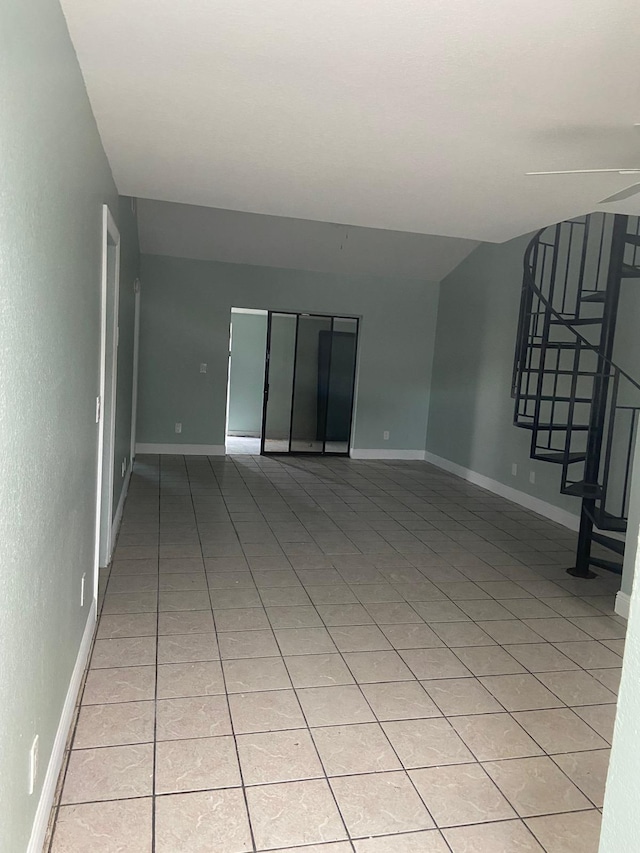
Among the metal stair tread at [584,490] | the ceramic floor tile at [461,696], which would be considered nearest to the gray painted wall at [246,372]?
the metal stair tread at [584,490]

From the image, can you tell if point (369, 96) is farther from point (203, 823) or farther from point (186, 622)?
point (186, 622)

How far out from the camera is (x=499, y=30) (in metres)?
1.69

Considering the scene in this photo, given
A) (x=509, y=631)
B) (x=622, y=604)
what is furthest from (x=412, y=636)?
(x=622, y=604)

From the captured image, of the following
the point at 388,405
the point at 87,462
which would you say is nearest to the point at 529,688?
the point at 87,462

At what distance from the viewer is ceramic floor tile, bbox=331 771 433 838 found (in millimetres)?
1878

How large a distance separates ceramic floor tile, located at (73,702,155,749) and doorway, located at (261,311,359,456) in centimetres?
598

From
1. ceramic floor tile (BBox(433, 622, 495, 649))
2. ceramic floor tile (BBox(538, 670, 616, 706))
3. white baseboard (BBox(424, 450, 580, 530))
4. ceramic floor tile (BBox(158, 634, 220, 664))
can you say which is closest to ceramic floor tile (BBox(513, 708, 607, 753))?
ceramic floor tile (BBox(538, 670, 616, 706))

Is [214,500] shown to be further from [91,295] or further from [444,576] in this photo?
[91,295]

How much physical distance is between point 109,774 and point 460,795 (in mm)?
1161

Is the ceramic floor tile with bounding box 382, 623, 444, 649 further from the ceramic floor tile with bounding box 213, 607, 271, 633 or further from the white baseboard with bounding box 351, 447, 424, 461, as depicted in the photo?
the white baseboard with bounding box 351, 447, 424, 461

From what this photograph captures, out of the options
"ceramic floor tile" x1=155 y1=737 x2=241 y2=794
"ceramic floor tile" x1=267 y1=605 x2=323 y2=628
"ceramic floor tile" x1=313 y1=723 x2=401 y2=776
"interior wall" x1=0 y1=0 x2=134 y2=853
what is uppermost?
"interior wall" x1=0 y1=0 x2=134 y2=853

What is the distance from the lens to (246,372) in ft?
33.5

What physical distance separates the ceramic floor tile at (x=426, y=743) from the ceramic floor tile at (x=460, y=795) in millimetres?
46

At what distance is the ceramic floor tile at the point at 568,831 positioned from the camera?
6.07ft
